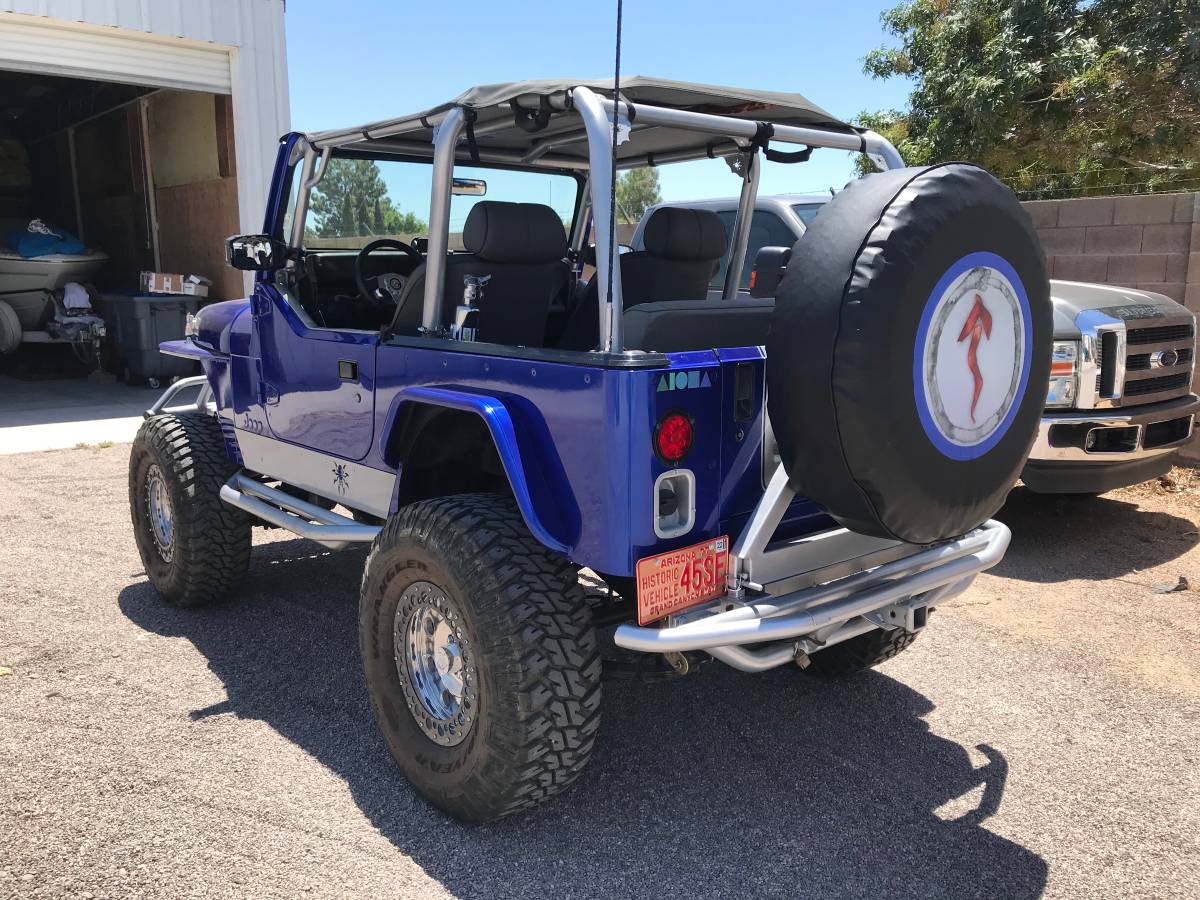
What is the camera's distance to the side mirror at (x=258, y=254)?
4.19 meters

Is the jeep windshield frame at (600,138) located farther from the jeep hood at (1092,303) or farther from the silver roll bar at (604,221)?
the jeep hood at (1092,303)

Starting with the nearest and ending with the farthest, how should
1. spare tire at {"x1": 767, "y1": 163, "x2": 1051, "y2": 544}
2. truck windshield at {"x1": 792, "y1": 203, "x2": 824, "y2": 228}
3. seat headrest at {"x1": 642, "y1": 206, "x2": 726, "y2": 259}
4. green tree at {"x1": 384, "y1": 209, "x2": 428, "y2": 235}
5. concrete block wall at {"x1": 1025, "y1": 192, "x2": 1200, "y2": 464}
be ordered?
spare tire at {"x1": 767, "y1": 163, "x2": 1051, "y2": 544}, seat headrest at {"x1": 642, "y1": 206, "x2": 726, "y2": 259}, green tree at {"x1": 384, "y1": 209, "x2": 428, "y2": 235}, truck windshield at {"x1": 792, "y1": 203, "x2": 824, "y2": 228}, concrete block wall at {"x1": 1025, "y1": 192, "x2": 1200, "y2": 464}

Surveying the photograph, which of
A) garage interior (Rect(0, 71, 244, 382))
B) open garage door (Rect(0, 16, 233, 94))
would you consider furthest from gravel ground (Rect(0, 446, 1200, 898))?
garage interior (Rect(0, 71, 244, 382))

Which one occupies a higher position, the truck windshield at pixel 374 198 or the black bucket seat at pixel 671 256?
the truck windshield at pixel 374 198

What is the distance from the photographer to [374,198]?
455 centimetres

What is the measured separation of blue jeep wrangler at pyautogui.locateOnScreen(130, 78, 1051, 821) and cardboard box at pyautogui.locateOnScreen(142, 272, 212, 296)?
32.4 feet

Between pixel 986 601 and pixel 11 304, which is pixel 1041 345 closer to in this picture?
pixel 986 601

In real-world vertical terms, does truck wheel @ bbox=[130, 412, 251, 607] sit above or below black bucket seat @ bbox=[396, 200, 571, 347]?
below

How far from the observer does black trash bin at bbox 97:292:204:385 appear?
40.7 feet

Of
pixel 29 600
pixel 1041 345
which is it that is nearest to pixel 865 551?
pixel 1041 345

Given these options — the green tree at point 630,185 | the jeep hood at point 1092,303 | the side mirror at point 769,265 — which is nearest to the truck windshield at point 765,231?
the green tree at point 630,185

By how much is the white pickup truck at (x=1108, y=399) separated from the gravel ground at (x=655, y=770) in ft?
2.68

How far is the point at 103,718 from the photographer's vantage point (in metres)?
3.65

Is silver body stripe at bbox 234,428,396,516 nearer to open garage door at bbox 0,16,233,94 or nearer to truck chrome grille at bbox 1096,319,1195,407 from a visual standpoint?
truck chrome grille at bbox 1096,319,1195,407
